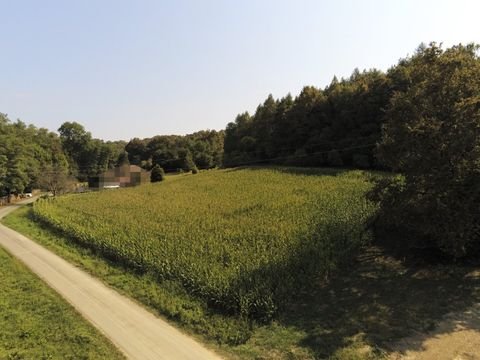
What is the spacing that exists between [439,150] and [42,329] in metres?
17.0

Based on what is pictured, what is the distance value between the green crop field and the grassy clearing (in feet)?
14.2

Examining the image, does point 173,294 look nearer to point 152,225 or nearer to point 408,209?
point 408,209

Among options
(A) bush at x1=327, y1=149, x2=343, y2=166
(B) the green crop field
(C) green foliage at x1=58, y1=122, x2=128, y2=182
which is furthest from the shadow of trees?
(C) green foliage at x1=58, y1=122, x2=128, y2=182

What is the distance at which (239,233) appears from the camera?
23344 mm

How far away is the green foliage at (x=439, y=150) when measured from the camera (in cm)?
1591

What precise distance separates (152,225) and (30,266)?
8.26 m

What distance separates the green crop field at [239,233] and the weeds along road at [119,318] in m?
2.28

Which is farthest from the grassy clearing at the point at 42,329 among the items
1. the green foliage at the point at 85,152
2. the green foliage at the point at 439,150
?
the green foliage at the point at 85,152

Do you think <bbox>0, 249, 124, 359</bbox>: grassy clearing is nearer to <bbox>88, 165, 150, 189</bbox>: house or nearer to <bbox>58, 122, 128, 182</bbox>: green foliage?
<bbox>88, 165, 150, 189</bbox>: house

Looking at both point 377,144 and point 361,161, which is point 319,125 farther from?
point 377,144

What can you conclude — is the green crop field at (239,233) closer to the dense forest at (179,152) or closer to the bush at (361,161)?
the bush at (361,161)

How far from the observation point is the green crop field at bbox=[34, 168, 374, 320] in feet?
51.2

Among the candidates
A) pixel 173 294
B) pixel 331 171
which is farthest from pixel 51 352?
pixel 331 171

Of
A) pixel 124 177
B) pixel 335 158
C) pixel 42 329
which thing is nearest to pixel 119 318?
pixel 42 329
